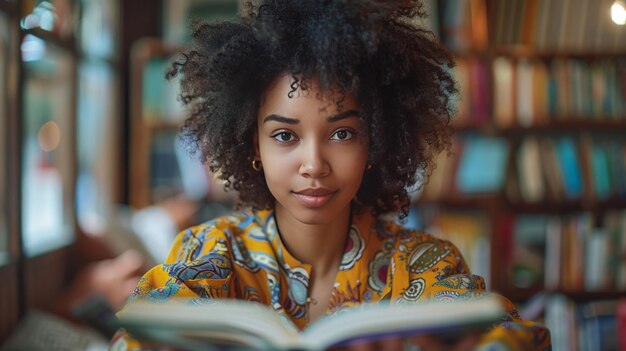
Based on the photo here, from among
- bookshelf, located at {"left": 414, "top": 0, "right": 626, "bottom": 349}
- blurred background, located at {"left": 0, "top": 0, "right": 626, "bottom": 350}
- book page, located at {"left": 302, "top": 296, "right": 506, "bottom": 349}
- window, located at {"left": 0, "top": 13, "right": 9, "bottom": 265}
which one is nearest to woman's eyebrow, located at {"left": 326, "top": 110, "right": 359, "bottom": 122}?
book page, located at {"left": 302, "top": 296, "right": 506, "bottom": 349}

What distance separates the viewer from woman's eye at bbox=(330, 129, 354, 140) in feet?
3.53

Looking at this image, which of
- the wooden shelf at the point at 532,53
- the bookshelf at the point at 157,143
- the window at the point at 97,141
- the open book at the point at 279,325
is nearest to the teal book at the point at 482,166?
the wooden shelf at the point at 532,53

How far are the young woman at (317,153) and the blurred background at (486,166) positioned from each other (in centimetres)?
156

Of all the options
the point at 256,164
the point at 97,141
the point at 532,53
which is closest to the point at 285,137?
the point at 256,164

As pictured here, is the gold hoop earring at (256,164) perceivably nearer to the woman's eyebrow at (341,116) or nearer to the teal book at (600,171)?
the woman's eyebrow at (341,116)

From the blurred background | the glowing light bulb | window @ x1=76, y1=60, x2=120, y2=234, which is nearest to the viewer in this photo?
the glowing light bulb

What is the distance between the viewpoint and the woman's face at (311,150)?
1055mm

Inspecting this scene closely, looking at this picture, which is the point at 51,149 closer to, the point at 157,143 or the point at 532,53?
the point at 157,143

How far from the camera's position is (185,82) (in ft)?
3.97

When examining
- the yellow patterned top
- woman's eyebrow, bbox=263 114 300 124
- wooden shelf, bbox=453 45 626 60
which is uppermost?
wooden shelf, bbox=453 45 626 60

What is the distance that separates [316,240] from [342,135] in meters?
0.21

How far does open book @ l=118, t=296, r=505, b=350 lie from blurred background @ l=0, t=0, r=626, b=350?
74.9 inches

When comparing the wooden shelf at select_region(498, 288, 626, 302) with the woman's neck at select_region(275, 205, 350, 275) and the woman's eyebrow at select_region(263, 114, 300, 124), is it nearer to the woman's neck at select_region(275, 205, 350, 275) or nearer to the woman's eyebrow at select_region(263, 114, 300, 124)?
the woman's neck at select_region(275, 205, 350, 275)

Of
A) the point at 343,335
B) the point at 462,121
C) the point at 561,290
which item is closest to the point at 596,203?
the point at 561,290
